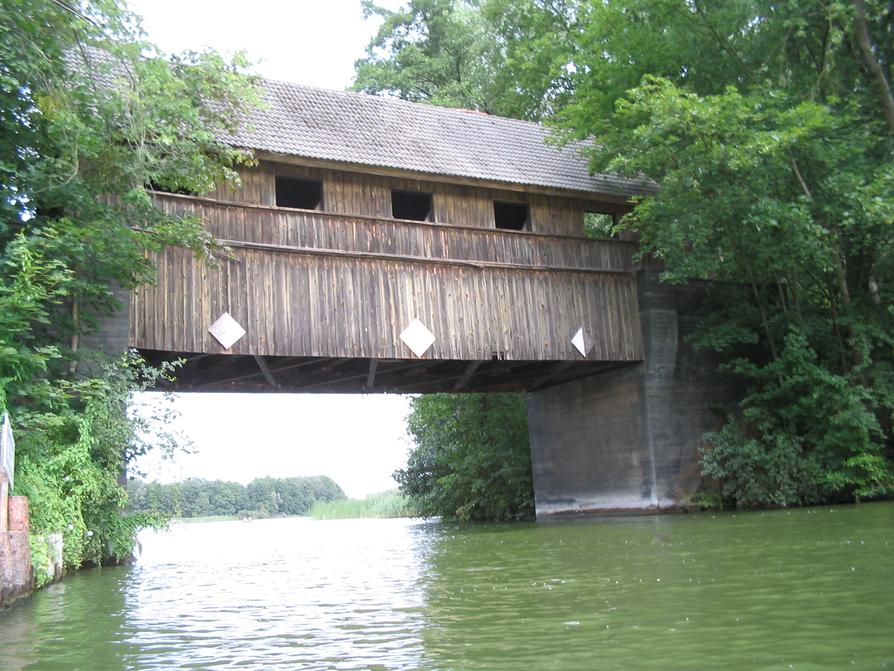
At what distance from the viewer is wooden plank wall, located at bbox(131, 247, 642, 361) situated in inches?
532

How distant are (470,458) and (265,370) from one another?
9876 millimetres

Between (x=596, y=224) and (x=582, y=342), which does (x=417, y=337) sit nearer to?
(x=582, y=342)

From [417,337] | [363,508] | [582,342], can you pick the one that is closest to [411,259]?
[417,337]

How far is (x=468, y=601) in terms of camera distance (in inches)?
214

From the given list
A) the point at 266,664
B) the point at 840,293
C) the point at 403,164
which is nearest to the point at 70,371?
the point at 403,164

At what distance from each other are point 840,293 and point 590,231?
19.7 ft

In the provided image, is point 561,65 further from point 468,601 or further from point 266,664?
point 266,664

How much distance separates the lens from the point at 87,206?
36.8 feet

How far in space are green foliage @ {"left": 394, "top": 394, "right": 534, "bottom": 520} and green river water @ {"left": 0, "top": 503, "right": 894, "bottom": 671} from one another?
566 inches

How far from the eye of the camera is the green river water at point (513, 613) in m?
3.55

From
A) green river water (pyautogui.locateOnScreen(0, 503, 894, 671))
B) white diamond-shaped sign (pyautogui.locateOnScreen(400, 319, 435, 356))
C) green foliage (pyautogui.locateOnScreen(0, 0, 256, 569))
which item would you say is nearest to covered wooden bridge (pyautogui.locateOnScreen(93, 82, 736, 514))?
white diamond-shaped sign (pyautogui.locateOnScreen(400, 319, 435, 356))

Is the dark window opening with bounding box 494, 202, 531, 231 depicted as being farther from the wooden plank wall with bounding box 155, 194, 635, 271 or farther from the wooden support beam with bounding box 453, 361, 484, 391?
the wooden support beam with bounding box 453, 361, 484, 391

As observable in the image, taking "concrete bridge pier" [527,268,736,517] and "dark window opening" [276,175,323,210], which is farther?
"concrete bridge pier" [527,268,736,517]

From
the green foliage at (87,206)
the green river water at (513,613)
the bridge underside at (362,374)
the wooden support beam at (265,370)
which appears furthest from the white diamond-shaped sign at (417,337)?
the green river water at (513,613)
